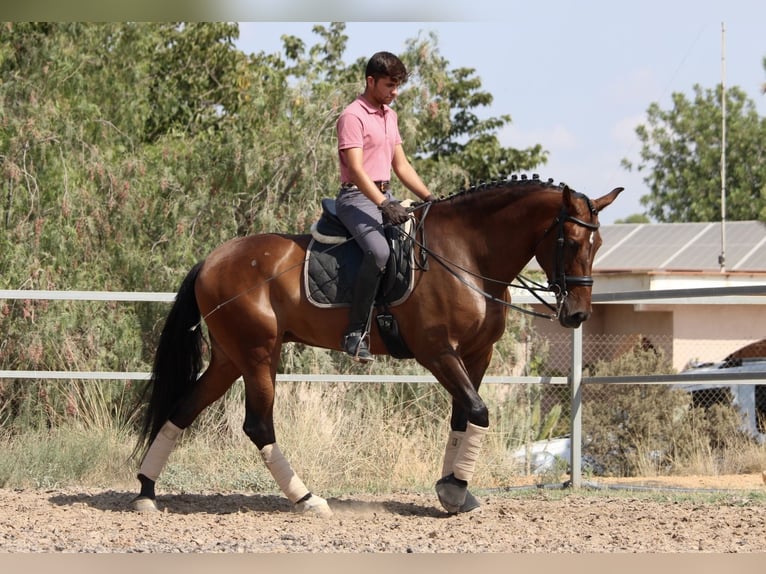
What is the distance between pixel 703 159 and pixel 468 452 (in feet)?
186

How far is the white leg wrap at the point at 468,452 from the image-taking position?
6.53 metres

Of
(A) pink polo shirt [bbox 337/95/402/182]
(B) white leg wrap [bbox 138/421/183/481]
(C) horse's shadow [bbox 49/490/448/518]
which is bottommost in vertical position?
(C) horse's shadow [bbox 49/490/448/518]

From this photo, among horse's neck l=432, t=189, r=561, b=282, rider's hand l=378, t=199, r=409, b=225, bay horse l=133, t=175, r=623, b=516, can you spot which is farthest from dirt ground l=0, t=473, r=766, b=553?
rider's hand l=378, t=199, r=409, b=225

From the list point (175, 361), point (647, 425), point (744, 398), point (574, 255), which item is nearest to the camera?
point (574, 255)

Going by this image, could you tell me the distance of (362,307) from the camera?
658cm

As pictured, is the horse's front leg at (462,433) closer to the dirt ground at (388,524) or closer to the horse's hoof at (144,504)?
the dirt ground at (388,524)

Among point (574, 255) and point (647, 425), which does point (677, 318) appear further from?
point (574, 255)

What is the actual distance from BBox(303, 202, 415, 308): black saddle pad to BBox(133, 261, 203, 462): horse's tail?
0.98 metres

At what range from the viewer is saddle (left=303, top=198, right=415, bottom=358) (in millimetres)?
6641

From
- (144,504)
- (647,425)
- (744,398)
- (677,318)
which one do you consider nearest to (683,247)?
(677,318)

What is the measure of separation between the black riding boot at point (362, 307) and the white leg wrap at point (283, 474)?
88 cm

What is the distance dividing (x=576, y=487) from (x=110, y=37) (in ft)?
37.3

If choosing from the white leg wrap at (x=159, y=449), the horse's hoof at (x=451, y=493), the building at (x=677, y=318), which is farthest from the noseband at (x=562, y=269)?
the building at (x=677, y=318)

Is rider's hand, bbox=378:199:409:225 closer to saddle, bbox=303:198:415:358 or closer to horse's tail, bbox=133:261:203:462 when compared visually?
saddle, bbox=303:198:415:358
